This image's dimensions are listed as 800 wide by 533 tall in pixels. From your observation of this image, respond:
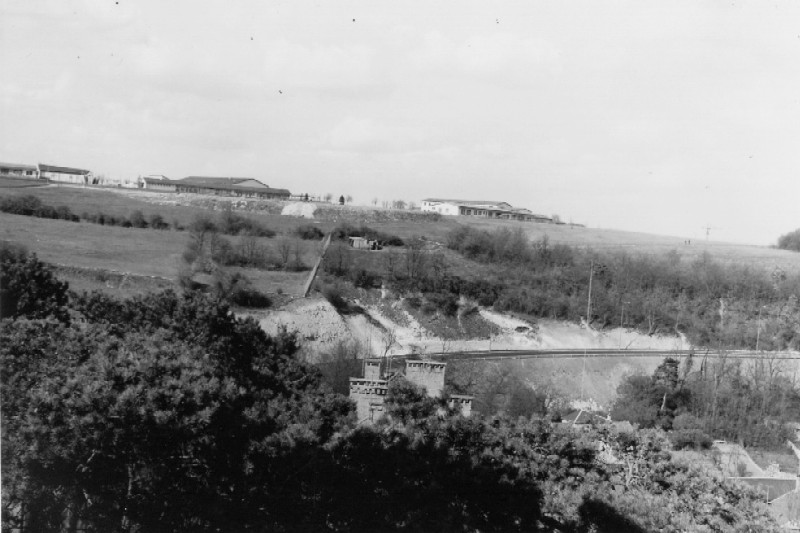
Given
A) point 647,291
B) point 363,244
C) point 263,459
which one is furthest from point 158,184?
point 263,459

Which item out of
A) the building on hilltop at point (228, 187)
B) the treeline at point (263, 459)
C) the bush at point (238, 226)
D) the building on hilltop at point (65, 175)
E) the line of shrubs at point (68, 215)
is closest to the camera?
the treeline at point (263, 459)

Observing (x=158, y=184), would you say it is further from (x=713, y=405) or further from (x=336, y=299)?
(x=713, y=405)

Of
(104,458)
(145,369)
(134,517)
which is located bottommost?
(134,517)

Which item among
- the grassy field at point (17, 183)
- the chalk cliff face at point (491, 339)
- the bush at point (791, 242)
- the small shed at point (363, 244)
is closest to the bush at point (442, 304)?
the chalk cliff face at point (491, 339)

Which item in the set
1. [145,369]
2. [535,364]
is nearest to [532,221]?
[535,364]

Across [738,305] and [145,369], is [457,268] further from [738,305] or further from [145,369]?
[145,369]

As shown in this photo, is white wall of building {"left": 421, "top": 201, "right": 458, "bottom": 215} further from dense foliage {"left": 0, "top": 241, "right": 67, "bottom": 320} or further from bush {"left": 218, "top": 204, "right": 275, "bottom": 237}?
dense foliage {"left": 0, "top": 241, "right": 67, "bottom": 320}

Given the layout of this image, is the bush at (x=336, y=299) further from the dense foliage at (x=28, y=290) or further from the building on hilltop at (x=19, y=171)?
the building on hilltop at (x=19, y=171)
